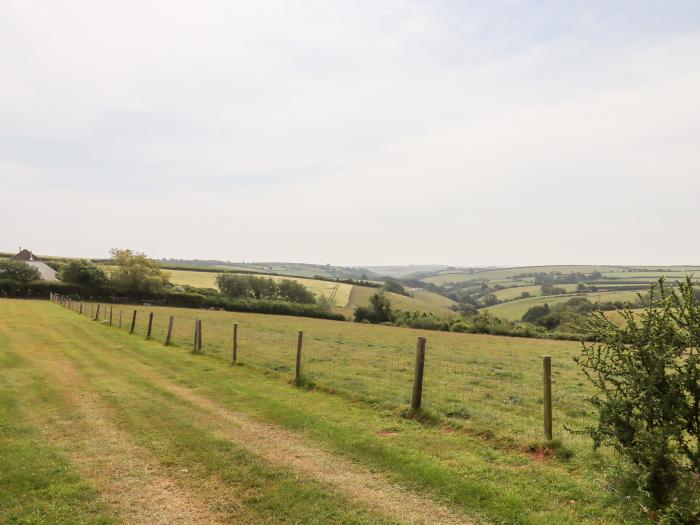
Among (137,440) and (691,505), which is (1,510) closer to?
(137,440)

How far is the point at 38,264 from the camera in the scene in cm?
9412

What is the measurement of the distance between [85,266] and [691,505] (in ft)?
285

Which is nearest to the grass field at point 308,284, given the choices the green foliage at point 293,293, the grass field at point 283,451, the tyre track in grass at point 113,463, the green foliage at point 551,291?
the green foliage at point 293,293

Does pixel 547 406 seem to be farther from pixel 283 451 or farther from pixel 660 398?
pixel 283 451

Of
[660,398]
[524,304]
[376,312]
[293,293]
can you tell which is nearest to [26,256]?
[293,293]

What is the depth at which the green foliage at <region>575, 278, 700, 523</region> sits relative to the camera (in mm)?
5930

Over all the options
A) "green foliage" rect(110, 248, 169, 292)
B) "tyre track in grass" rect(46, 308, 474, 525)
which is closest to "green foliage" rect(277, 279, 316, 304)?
"green foliage" rect(110, 248, 169, 292)

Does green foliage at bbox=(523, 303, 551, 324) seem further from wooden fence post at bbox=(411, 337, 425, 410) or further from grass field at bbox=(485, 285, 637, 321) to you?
wooden fence post at bbox=(411, 337, 425, 410)

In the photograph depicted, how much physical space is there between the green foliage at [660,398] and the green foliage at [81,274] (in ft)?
278

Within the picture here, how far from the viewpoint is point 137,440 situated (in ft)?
31.3

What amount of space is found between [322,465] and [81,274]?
81.3 metres

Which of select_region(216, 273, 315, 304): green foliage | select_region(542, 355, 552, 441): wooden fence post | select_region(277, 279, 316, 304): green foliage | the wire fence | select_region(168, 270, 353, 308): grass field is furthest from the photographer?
select_region(168, 270, 353, 308): grass field

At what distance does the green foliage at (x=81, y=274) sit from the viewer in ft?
246

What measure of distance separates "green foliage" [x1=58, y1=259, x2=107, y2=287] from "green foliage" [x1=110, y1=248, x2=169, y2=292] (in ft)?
8.18
